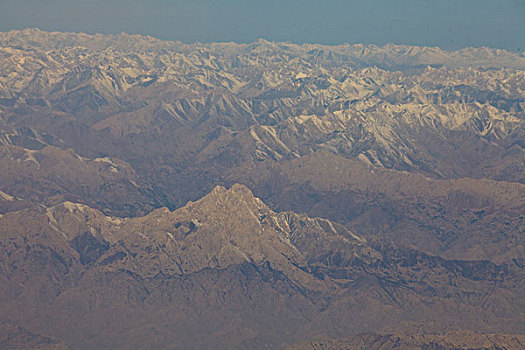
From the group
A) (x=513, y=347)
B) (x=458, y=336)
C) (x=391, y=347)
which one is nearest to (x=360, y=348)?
(x=391, y=347)

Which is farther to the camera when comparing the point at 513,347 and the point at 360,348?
the point at 360,348

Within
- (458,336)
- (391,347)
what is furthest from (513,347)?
(391,347)

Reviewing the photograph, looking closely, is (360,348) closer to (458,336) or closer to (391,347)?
(391,347)

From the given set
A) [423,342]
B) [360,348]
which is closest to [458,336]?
[423,342]

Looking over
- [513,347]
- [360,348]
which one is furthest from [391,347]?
[513,347]

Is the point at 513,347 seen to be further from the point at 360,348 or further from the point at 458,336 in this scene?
the point at 360,348

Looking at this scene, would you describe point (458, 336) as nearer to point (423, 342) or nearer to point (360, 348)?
point (423, 342)
